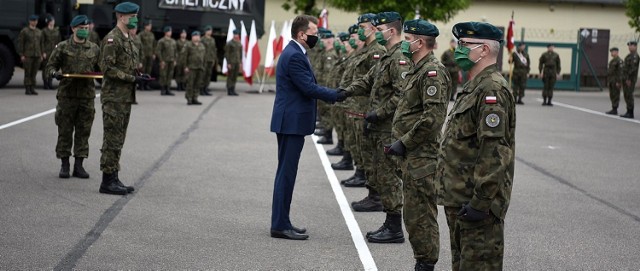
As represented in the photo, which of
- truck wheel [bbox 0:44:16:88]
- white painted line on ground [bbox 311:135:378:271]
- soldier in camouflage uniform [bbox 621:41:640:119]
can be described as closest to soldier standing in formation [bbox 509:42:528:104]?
soldier in camouflage uniform [bbox 621:41:640:119]

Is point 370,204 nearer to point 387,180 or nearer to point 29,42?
point 387,180

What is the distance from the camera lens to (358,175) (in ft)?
39.0

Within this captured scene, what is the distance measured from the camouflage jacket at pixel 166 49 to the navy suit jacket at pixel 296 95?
63.7 feet

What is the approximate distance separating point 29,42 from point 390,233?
18.6 metres

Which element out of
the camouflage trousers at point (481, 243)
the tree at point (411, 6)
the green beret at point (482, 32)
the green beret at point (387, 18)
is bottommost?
the camouflage trousers at point (481, 243)

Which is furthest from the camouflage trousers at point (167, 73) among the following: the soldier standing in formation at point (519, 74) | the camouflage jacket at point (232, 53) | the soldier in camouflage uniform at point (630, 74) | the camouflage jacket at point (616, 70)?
the soldier in camouflage uniform at point (630, 74)

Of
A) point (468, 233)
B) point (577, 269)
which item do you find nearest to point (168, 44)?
point (577, 269)

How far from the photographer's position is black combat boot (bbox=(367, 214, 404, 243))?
8.45 m

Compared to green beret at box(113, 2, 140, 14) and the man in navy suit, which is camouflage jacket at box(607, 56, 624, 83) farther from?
the man in navy suit

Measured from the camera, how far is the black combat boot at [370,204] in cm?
1005

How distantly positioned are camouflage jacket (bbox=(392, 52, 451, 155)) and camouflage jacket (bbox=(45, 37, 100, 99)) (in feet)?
17.6

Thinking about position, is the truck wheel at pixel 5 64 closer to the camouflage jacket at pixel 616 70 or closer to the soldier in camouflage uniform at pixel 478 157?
the camouflage jacket at pixel 616 70

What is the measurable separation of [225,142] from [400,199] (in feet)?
25.8

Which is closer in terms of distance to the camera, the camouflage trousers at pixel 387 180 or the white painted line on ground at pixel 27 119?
the camouflage trousers at pixel 387 180
